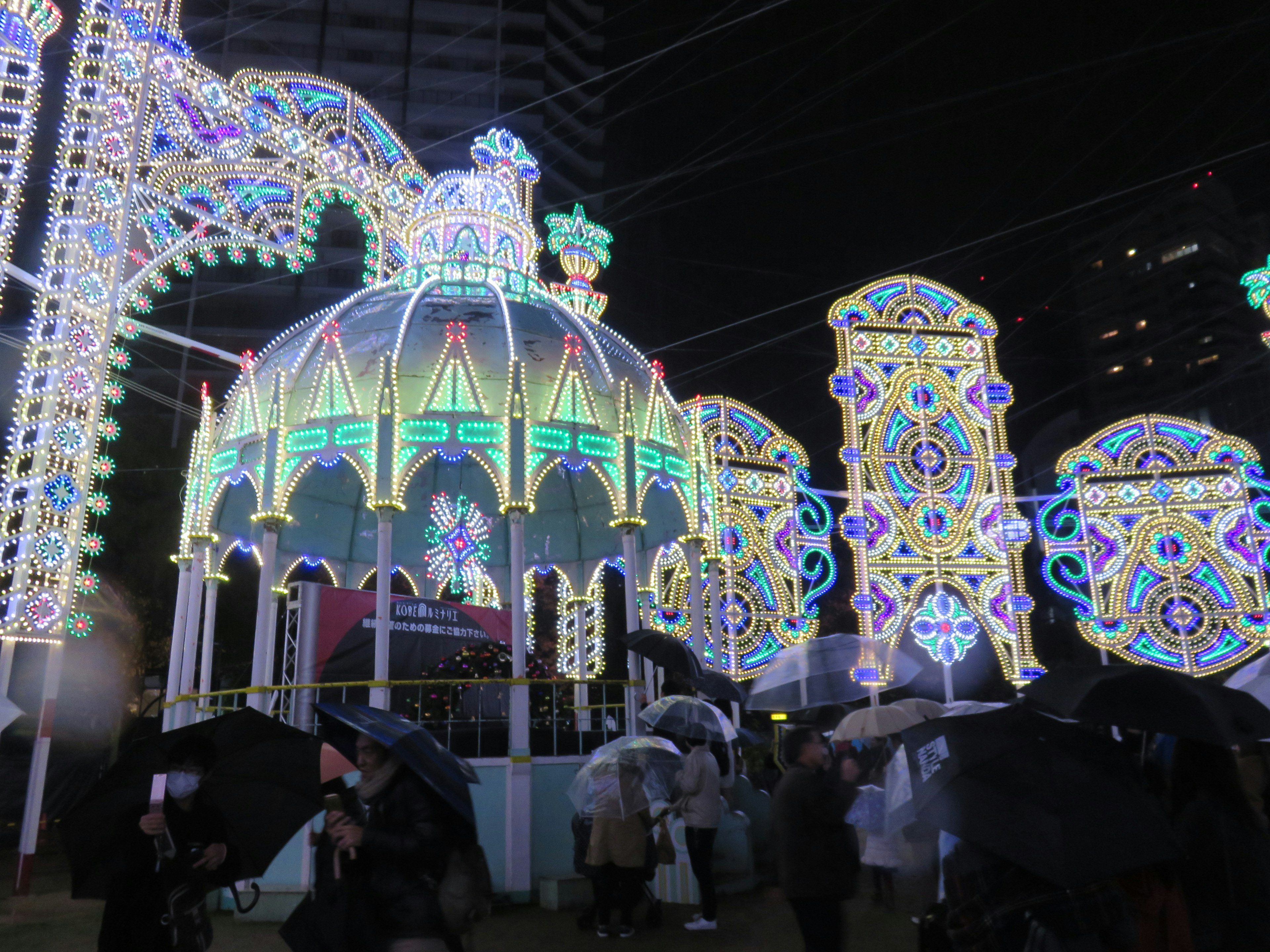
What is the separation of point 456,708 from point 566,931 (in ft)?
14.2

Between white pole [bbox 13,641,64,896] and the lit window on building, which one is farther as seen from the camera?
the lit window on building

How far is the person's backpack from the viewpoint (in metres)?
4.12

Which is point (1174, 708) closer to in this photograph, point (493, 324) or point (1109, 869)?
point (1109, 869)

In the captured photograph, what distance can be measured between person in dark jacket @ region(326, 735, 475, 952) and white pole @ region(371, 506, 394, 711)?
6280 mm

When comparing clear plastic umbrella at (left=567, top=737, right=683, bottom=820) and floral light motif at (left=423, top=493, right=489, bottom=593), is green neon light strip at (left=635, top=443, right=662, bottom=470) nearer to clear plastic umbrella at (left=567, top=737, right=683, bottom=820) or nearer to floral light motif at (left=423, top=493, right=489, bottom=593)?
floral light motif at (left=423, top=493, right=489, bottom=593)

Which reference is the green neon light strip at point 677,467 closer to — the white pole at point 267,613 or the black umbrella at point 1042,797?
the white pole at point 267,613

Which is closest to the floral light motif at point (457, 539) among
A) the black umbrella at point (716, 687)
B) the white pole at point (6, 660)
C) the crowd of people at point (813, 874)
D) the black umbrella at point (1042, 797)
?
the black umbrella at point (716, 687)

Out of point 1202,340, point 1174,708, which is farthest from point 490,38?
point 1174,708

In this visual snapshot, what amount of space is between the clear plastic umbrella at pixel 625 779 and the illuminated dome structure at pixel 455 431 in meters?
4.00

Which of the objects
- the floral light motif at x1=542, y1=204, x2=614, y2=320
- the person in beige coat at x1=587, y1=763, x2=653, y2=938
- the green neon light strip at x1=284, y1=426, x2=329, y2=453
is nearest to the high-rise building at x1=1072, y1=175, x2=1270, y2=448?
the floral light motif at x1=542, y1=204, x2=614, y2=320

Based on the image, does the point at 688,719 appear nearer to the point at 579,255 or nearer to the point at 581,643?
the point at 581,643

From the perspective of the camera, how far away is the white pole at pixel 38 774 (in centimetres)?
1148

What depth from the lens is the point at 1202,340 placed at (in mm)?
59281

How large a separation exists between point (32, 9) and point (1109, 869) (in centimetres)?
1601
